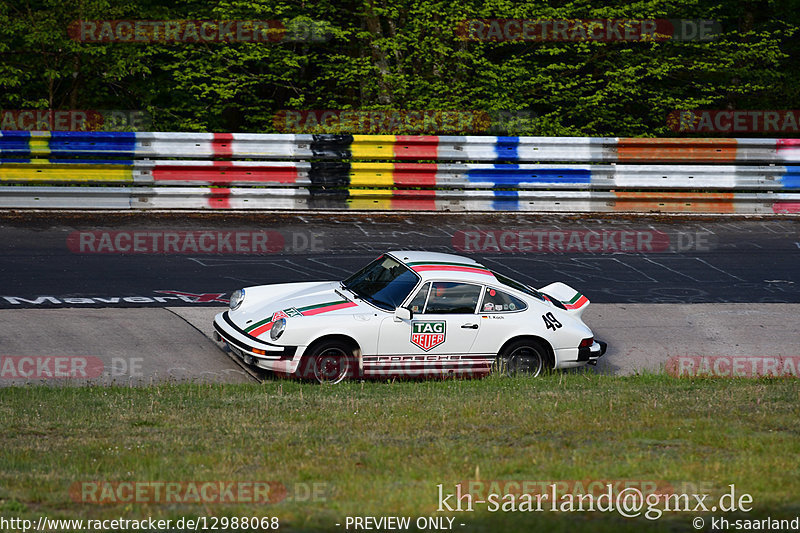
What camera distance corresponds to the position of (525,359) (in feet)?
32.3

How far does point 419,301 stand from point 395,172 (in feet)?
26.9

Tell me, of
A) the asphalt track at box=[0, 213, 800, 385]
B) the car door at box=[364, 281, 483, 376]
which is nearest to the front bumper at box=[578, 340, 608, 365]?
the asphalt track at box=[0, 213, 800, 385]

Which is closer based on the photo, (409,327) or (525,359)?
(409,327)

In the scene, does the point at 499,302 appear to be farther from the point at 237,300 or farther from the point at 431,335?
the point at 237,300

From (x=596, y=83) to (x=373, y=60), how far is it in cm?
484

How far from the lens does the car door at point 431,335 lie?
369 inches

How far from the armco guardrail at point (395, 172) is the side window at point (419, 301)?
7.95m

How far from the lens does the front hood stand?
9.34 m

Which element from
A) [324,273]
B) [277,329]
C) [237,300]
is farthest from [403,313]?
[324,273]

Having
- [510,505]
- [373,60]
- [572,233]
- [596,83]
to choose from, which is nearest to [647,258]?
[572,233]

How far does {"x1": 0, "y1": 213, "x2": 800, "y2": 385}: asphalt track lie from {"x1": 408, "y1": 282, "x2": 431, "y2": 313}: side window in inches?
73.9

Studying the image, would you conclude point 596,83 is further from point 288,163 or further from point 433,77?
point 288,163

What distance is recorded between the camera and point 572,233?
1634 cm

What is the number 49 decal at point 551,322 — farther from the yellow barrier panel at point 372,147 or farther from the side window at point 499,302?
the yellow barrier panel at point 372,147
